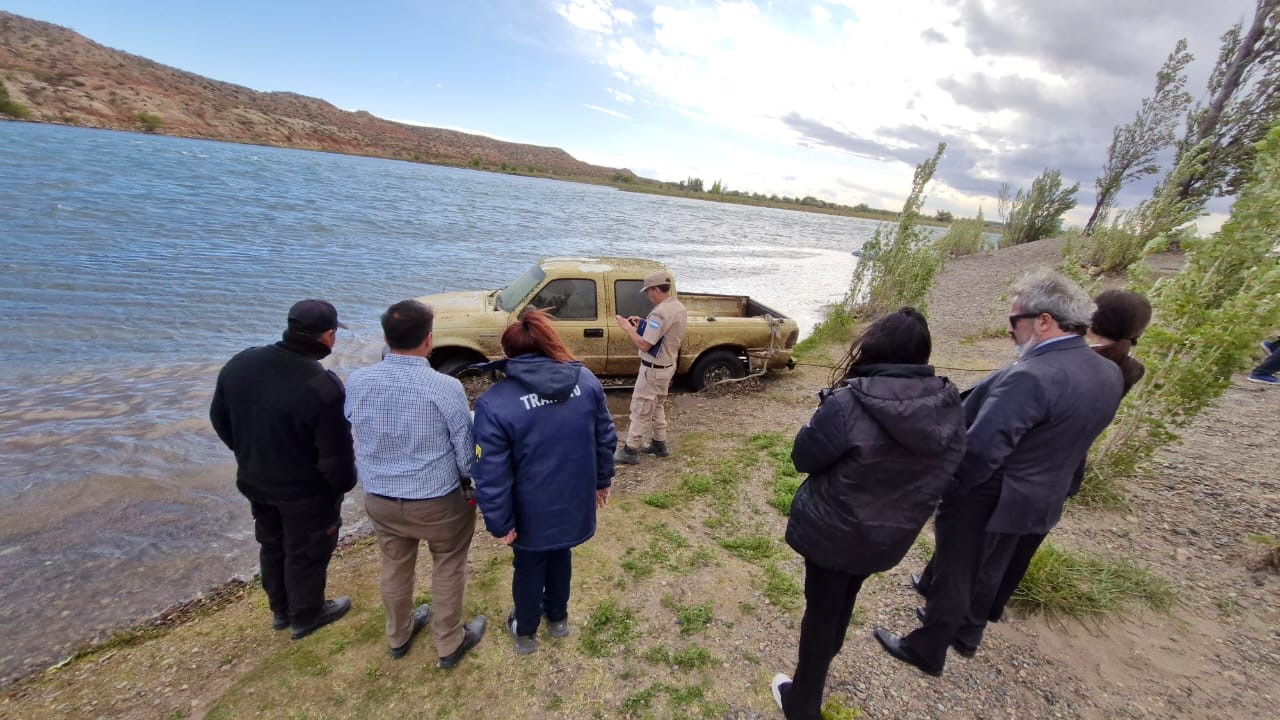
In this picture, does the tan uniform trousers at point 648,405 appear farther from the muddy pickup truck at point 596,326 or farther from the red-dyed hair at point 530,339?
the red-dyed hair at point 530,339

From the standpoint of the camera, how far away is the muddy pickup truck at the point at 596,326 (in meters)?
6.48

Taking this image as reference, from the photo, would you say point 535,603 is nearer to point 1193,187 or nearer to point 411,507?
point 411,507

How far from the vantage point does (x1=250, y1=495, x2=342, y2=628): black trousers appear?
9.38 ft

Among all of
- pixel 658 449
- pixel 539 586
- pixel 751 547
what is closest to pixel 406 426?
pixel 539 586

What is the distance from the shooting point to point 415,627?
10.1 ft

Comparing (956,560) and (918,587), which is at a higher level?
(956,560)

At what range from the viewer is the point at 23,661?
304 cm

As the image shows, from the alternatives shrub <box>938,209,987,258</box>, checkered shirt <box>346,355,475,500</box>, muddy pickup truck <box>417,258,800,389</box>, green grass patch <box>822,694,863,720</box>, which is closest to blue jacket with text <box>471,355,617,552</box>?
checkered shirt <box>346,355,475,500</box>

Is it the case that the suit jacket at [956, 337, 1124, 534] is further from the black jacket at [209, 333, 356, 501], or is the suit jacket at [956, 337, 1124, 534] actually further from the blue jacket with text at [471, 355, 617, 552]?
the black jacket at [209, 333, 356, 501]

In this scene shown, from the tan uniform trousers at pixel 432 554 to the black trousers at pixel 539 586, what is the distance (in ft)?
1.02

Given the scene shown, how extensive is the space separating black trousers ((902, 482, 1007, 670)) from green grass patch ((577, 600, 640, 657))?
5.52 feet

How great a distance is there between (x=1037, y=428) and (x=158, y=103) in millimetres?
86864

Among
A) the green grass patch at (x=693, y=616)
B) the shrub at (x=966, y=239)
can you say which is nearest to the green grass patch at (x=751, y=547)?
the green grass patch at (x=693, y=616)

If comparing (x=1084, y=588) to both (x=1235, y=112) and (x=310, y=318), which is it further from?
(x=1235, y=112)
